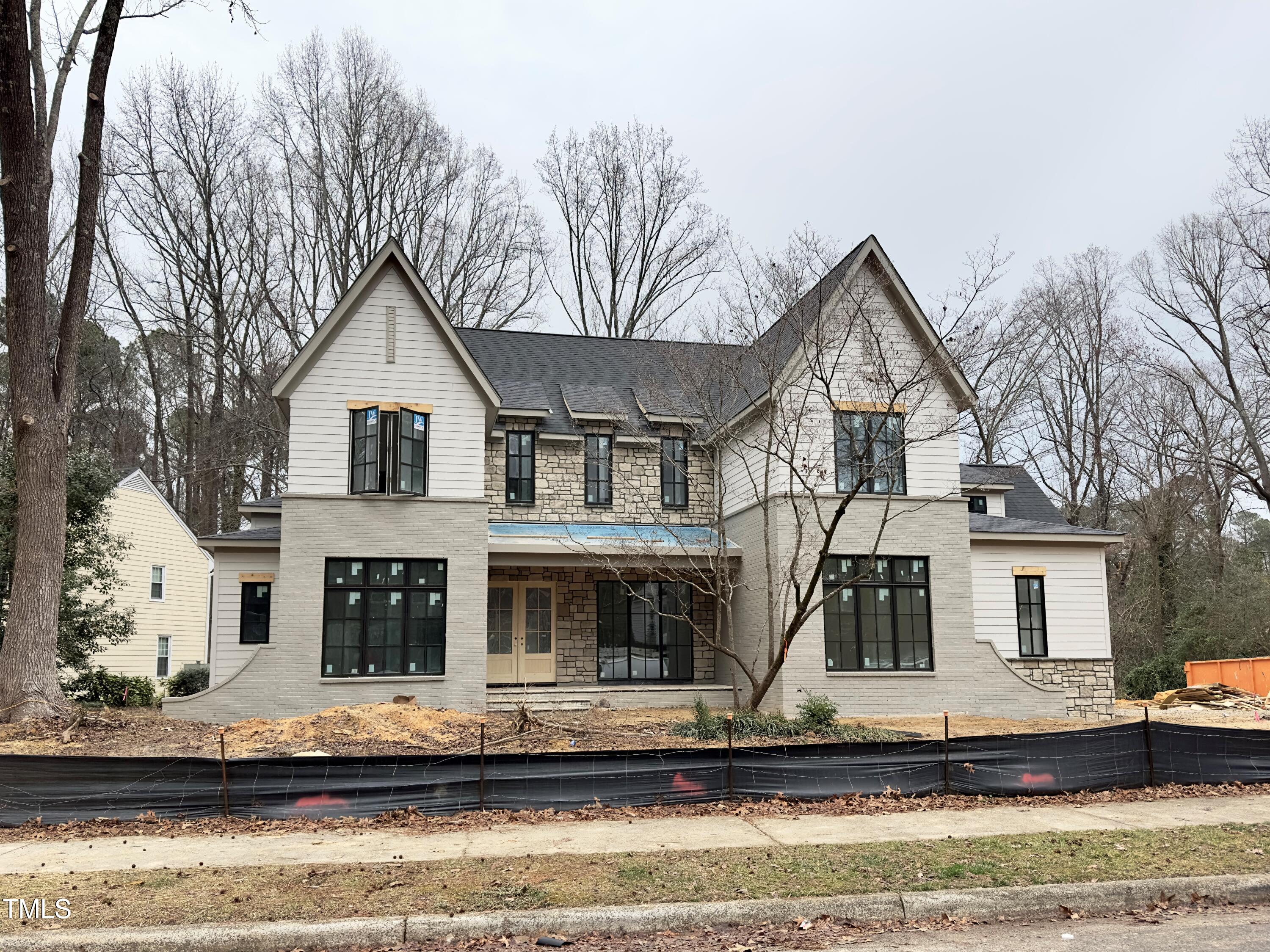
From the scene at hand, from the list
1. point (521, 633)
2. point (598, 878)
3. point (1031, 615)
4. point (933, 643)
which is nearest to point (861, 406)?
point (933, 643)

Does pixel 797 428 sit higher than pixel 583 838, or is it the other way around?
pixel 797 428

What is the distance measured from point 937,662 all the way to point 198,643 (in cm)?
2603

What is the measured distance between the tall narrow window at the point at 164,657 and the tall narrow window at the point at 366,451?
58.6 feet

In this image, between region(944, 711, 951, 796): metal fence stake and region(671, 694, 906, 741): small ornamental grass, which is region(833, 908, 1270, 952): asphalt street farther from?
region(671, 694, 906, 741): small ornamental grass

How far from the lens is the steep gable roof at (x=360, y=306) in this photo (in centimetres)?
1739

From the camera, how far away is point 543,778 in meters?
9.55

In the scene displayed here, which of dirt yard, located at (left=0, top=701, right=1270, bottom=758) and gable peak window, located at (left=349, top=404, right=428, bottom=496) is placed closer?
dirt yard, located at (left=0, top=701, right=1270, bottom=758)

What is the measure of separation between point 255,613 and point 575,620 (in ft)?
21.5

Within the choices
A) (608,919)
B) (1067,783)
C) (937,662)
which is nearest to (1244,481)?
(937,662)

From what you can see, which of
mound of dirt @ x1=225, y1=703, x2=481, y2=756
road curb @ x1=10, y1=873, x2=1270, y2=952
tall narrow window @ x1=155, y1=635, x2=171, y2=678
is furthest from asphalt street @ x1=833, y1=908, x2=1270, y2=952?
tall narrow window @ x1=155, y1=635, x2=171, y2=678

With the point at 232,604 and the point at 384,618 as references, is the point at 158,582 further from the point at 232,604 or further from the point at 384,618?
the point at 384,618

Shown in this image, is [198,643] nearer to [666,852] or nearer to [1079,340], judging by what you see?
[666,852]

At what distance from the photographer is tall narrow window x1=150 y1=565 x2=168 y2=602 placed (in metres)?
30.8

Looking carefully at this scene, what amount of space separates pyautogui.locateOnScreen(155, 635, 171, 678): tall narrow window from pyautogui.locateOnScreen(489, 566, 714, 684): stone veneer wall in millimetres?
16747
